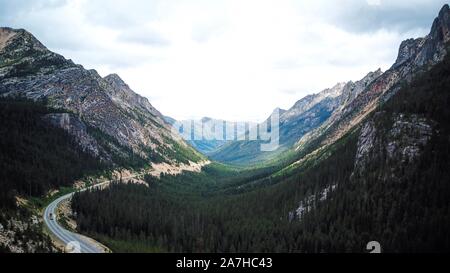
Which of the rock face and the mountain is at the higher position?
the rock face

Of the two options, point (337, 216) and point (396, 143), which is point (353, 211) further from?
point (396, 143)

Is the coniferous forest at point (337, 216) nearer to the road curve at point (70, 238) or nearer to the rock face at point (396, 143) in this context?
the rock face at point (396, 143)

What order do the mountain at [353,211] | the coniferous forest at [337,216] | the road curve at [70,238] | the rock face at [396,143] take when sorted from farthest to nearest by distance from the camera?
the rock face at [396,143], the mountain at [353,211], the coniferous forest at [337,216], the road curve at [70,238]

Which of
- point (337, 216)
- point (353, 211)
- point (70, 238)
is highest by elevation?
point (353, 211)

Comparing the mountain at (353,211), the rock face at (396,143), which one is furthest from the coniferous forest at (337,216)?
the rock face at (396,143)

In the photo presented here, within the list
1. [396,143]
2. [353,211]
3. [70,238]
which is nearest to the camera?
[70,238]

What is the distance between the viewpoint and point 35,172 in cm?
17338

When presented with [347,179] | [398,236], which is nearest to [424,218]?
[398,236]

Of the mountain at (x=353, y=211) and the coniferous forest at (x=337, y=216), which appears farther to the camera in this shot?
the mountain at (x=353, y=211)

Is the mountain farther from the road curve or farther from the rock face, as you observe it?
the road curve

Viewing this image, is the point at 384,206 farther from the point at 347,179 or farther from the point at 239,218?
the point at 239,218

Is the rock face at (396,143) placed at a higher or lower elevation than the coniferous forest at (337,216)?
higher

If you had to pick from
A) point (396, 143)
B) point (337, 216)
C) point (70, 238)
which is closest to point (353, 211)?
point (337, 216)

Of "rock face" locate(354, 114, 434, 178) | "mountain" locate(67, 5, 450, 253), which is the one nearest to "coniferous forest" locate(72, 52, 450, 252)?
"mountain" locate(67, 5, 450, 253)
